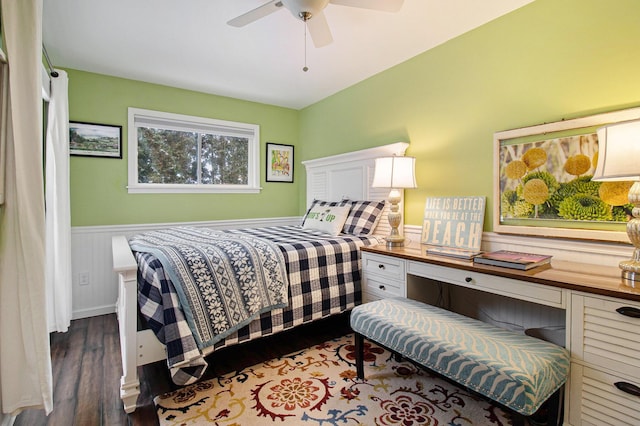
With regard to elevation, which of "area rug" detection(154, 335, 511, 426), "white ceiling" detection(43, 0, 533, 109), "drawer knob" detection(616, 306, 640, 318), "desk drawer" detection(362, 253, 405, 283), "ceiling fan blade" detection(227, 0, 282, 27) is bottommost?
"area rug" detection(154, 335, 511, 426)

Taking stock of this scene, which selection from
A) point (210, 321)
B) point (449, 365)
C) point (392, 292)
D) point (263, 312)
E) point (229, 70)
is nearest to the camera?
point (449, 365)

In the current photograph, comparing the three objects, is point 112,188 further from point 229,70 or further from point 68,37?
point 229,70

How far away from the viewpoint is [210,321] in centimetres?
180

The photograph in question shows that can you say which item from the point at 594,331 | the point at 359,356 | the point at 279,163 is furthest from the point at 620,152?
the point at 279,163

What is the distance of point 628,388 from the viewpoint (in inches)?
48.9

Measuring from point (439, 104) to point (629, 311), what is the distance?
1.89 metres

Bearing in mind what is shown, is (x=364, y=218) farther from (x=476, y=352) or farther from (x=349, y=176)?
(x=476, y=352)

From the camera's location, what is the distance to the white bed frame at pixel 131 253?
5.49ft

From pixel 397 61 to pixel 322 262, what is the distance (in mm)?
1958

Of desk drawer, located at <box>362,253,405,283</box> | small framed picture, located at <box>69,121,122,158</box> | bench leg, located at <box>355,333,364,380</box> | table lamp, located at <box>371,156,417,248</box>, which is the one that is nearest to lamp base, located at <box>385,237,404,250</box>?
table lamp, located at <box>371,156,417,248</box>

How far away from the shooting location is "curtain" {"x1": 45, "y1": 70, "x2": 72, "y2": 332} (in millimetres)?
2490

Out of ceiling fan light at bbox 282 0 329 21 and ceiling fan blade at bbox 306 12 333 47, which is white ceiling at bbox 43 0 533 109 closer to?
ceiling fan blade at bbox 306 12 333 47

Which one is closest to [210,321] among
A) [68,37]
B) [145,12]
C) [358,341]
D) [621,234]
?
[358,341]

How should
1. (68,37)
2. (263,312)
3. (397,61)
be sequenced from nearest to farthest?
(263,312) → (68,37) → (397,61)
